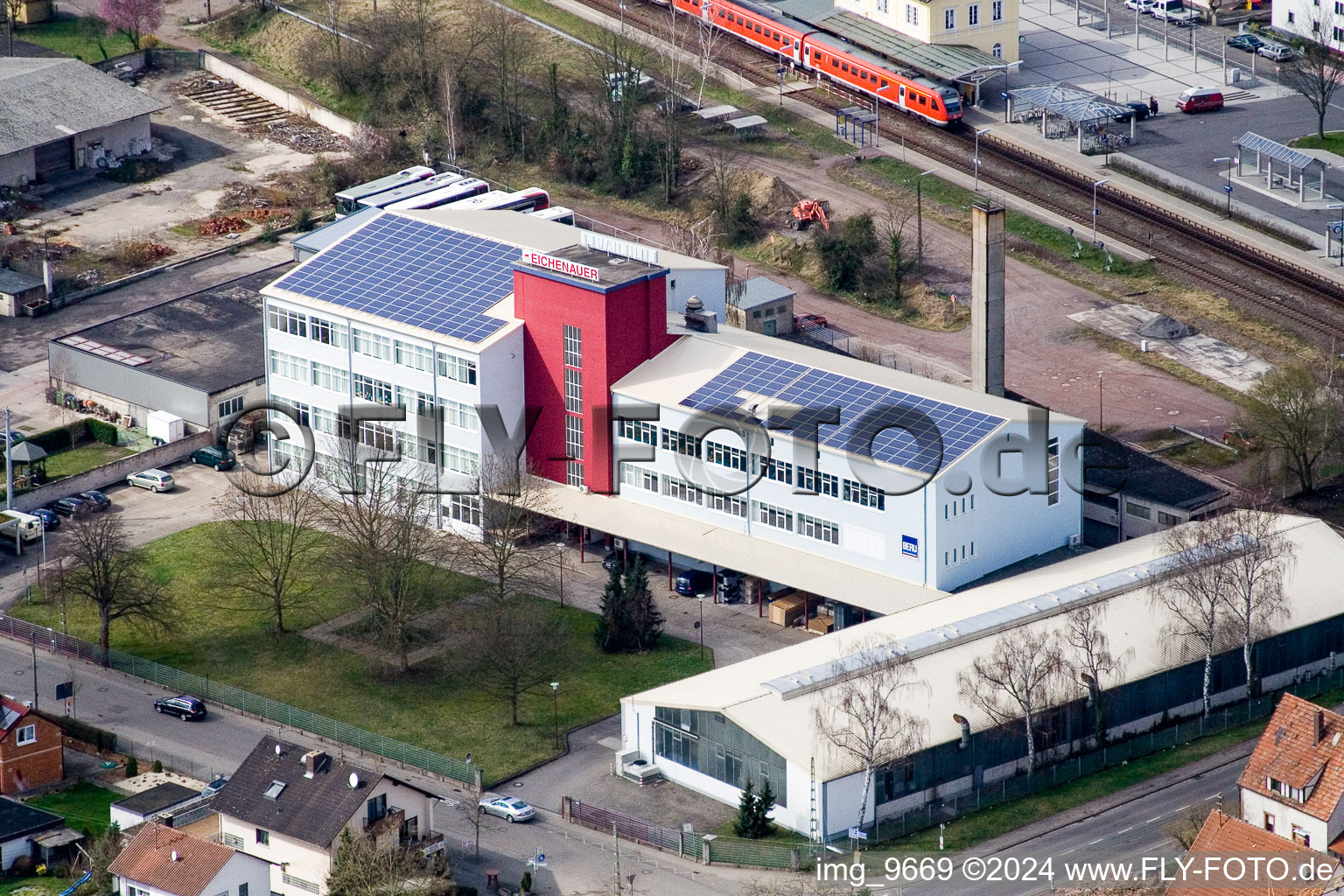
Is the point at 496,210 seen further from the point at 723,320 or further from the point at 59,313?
the point at 59,313

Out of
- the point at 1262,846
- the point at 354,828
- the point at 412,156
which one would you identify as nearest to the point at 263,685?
the point at 354,828

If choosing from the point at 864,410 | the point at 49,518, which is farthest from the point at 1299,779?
the point at 49,518

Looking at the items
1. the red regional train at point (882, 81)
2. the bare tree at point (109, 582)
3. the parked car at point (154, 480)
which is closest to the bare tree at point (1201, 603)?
the bare tree at point (109, 582)

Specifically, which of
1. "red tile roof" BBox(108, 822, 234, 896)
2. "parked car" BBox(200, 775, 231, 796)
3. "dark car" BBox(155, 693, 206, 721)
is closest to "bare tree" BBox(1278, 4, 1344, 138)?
"dark car" BBox(155, 693, 206, 721)

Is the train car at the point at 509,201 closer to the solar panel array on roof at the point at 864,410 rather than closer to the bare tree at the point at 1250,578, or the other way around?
the solar panel array on roof at the point at 864,410

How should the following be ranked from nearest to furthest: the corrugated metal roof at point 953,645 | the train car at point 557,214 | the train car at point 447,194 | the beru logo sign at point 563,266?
the corrugated metal roof at point 953,645 → the beru logo sign at point 563,266 → the train car at point 557,214 → the train car at point 447,194

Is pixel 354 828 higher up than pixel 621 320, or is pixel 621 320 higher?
pixel 621 320
